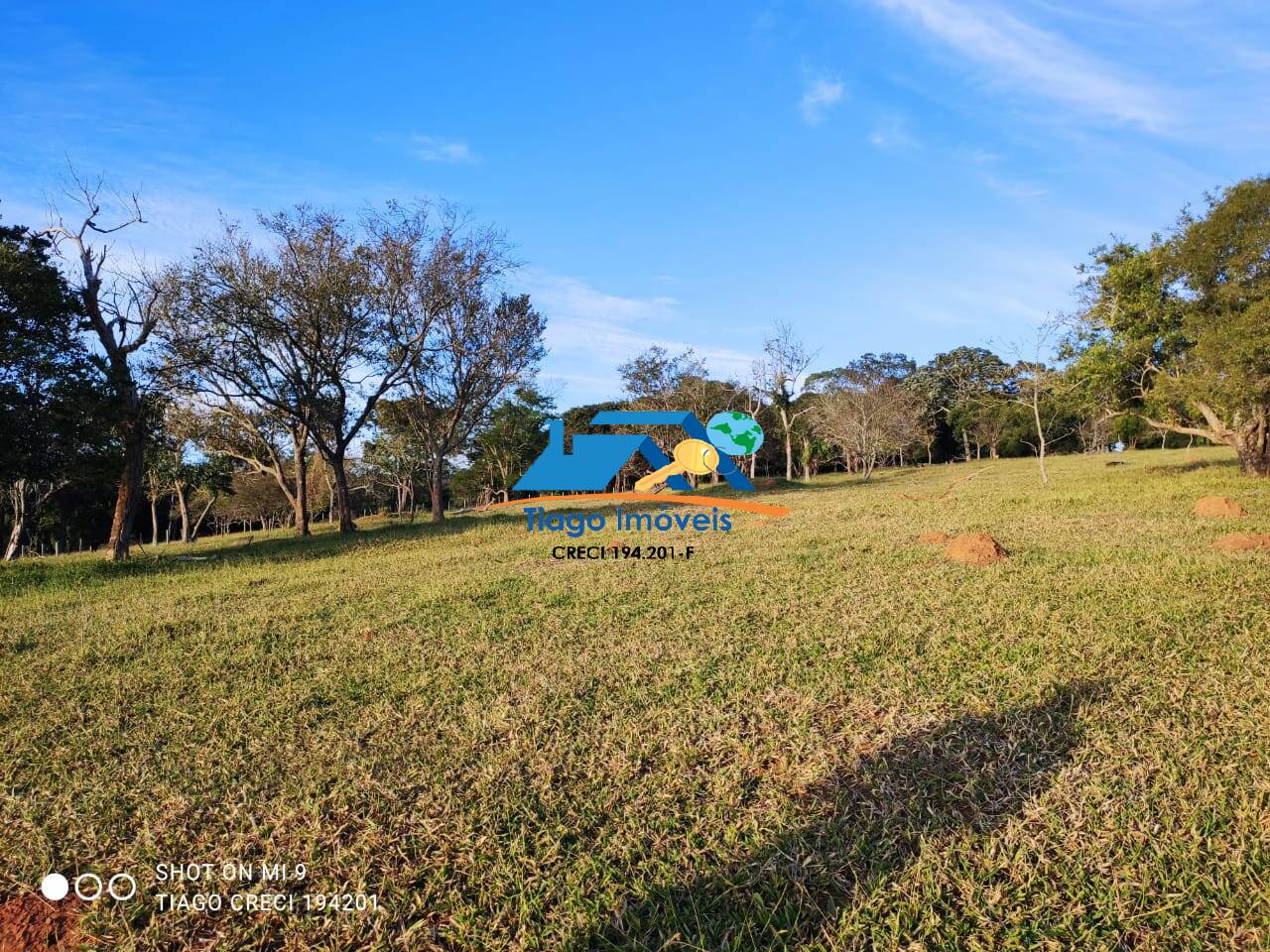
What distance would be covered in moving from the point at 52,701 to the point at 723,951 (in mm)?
5103

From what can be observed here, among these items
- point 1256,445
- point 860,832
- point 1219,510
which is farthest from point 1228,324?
point 860,832

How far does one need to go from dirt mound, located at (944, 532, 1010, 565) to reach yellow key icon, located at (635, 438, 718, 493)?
2206 centimetres

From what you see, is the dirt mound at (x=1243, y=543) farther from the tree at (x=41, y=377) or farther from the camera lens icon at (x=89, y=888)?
the tree at (x=41, y=377)

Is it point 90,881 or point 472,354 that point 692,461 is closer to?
point 472,354

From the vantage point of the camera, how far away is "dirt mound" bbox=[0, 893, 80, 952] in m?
2.32

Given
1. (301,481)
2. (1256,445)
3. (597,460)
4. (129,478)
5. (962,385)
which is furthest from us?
(962,385)

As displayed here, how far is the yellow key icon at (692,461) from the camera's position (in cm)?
3005

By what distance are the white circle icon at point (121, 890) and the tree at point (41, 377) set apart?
502 inches

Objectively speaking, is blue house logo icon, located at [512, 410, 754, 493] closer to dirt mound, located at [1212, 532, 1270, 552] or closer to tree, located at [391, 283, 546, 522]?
tree, located at [391, 283, 546, 522]

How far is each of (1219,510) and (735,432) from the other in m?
24.9

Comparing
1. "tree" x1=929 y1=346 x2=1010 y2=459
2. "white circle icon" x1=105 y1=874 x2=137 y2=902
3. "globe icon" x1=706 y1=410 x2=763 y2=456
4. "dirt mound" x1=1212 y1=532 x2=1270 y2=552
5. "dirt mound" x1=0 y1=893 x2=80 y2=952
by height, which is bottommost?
"dirt mound" x1=0 y1=893 x2=80 y2=952

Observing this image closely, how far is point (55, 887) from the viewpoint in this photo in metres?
2.60

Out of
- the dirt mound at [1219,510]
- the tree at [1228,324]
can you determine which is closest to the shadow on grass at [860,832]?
the dirt mound at [1219,510]

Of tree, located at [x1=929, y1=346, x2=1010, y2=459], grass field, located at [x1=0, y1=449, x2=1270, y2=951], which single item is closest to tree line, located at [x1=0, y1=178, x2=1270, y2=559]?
grass field, located at [x1=0, y1=449, x2=1270, y2=951]
